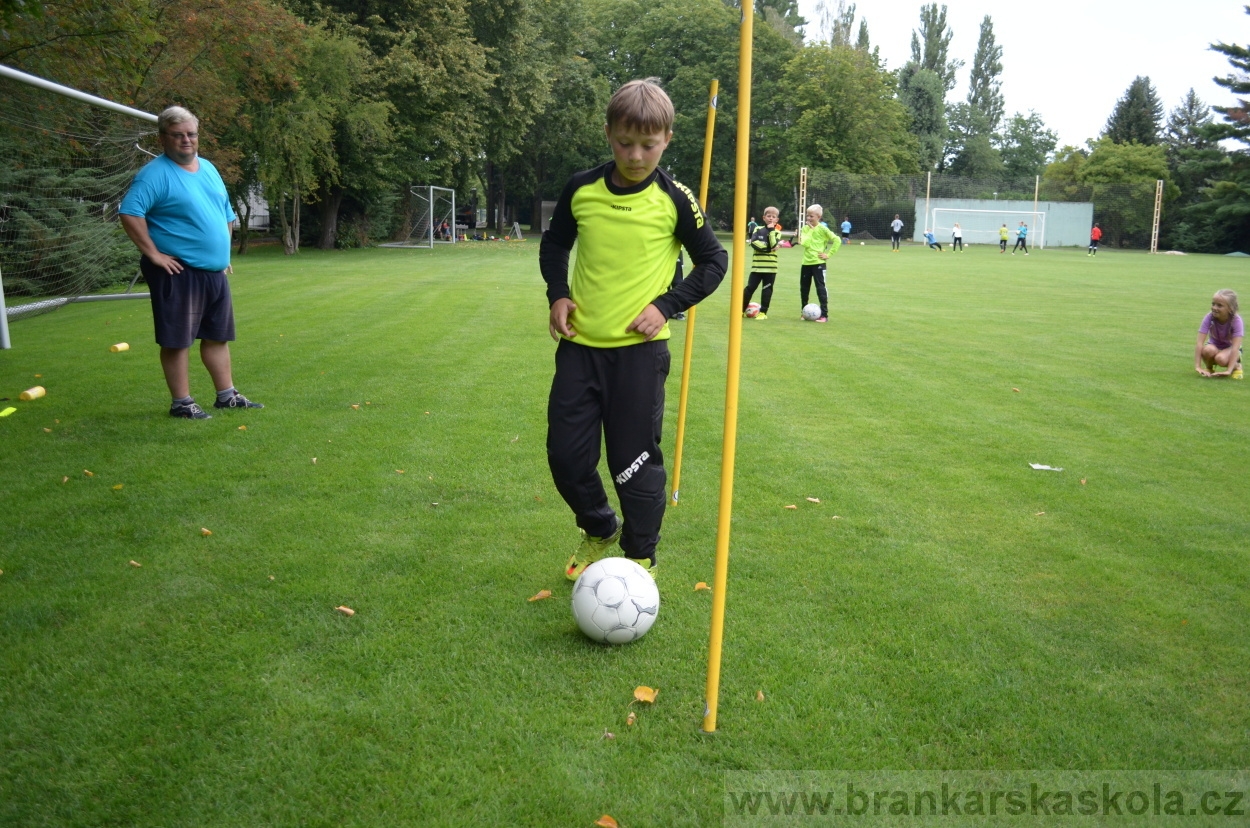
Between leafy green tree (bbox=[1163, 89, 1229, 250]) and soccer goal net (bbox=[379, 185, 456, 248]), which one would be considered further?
leafy green tree (bbox=[1163, 89, 1229, 250])

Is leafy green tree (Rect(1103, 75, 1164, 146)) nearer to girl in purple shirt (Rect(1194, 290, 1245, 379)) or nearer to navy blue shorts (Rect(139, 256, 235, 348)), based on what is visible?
girl in purple shirt (Rect(1194, 290, 1245, 379))

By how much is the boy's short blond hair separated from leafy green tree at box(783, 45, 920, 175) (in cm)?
5962

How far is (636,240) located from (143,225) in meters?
4.81

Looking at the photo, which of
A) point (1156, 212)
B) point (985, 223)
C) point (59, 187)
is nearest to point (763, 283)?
point (59, 187)

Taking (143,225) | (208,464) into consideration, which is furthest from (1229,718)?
(143,225)

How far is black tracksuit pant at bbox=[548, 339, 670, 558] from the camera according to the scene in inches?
152

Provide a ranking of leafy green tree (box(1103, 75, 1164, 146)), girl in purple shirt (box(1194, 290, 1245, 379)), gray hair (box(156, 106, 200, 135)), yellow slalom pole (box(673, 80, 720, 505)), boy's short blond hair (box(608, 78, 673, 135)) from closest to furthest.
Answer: boy's short blond hair (box(608, 78, 673, 135)) < yellow slalom pole (box(673, 80, 720, 505)) < gray hair (box(156, 106, 200, 135)) < girl in purple shirt (box(1194, 290, 1245, 379)) < leafy green tree (box(1103, 75, 1164, 146))

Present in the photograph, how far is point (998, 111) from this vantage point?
98375 mm

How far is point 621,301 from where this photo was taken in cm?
377

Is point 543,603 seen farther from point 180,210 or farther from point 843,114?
point 843,114

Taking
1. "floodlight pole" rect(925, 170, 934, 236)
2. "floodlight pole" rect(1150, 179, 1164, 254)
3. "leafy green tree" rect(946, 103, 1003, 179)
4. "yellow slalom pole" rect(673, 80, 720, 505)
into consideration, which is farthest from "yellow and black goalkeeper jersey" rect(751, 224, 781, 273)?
"leafy green tree" rect(946, 103, 1003, 179)

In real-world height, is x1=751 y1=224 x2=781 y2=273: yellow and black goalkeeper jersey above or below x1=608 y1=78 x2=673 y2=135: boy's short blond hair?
below

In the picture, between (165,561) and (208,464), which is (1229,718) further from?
(208,464)

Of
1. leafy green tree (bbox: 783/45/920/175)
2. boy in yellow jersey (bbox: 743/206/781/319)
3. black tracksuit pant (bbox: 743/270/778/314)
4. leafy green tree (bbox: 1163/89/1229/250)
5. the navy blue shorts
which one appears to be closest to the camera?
the navy blue shorts
